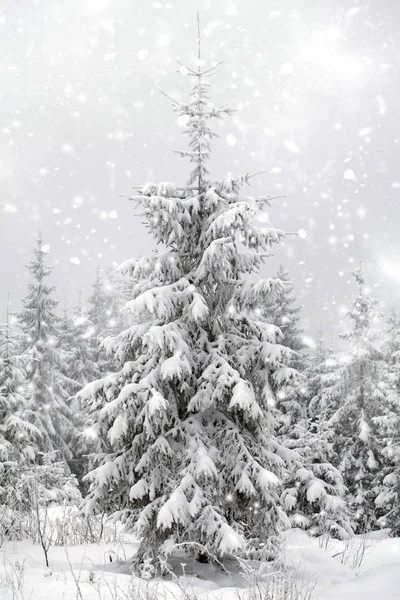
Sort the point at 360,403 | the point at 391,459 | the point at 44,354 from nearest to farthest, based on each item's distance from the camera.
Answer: the point at 391,459 < the point at 360,403 < the point at 44,354

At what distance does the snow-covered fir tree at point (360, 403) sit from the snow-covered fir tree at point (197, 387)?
14.1 metres

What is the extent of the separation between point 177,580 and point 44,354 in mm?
22207

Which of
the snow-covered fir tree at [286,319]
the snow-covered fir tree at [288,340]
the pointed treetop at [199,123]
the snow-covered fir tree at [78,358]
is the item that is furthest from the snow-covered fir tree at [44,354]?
the pointed treetop at [199,123]

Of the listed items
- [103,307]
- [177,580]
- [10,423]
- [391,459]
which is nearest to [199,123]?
[177,580]

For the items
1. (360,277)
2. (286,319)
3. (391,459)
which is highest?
(360,277)

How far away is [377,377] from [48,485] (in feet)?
50.1

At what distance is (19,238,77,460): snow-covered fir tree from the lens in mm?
24344

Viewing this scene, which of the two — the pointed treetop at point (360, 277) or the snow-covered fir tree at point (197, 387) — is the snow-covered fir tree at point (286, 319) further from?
the snow-covered fir tree at point (197, 387)

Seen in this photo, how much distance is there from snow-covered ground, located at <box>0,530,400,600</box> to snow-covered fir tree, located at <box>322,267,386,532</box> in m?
11.5

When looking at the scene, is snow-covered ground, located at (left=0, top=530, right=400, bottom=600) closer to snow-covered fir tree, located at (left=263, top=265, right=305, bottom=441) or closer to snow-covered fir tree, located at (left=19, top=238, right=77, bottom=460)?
snow-covered fir tree, located at (left=263, top=265, right=305, bottom=441)

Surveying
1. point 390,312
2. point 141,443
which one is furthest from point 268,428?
point 390,312

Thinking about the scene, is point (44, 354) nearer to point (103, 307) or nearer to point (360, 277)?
point (103, 307)

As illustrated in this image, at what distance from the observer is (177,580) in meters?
4.04

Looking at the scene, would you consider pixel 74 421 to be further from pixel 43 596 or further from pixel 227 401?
pixel 43 596
